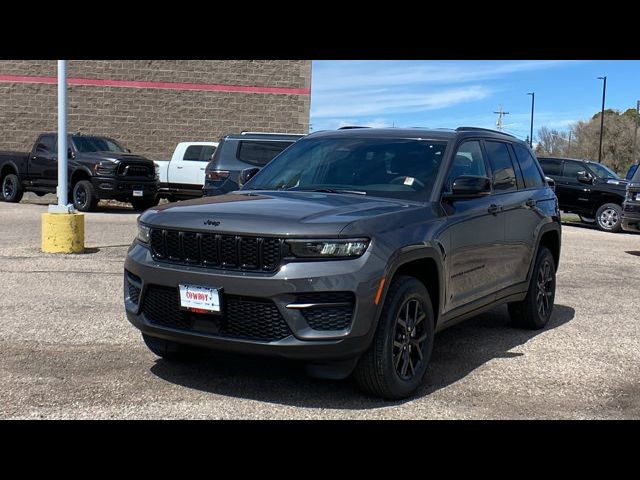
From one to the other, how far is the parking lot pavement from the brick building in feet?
64.1

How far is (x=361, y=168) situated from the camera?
582 centimetres

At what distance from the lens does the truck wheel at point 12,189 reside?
21609 mm

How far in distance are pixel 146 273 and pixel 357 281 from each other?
1.41 meters

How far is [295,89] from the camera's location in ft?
92.2

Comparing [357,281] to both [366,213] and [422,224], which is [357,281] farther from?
[422,224]

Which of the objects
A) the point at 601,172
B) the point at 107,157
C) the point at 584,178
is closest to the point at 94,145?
the point at 107,157

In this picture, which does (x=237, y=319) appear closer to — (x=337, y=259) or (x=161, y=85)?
(x=337, y=259)

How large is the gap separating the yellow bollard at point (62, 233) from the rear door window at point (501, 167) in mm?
6878

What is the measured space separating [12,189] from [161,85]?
779 centimetres

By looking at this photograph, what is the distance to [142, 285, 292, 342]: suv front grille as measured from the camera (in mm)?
4472

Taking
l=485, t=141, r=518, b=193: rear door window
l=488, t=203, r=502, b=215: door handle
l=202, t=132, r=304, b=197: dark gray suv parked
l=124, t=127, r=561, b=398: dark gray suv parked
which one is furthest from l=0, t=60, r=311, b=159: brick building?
l=124, t=127, r=561, b=398: dark gray suv parked

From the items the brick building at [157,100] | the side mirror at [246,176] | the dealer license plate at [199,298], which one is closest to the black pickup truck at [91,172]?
the brick building at [157,100]

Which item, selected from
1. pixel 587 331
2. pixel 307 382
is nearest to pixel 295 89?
pixel 587 331

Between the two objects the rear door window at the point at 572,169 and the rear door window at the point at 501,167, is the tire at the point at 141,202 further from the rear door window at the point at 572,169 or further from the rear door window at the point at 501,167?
Result: the rear door window at the point at 501,167
